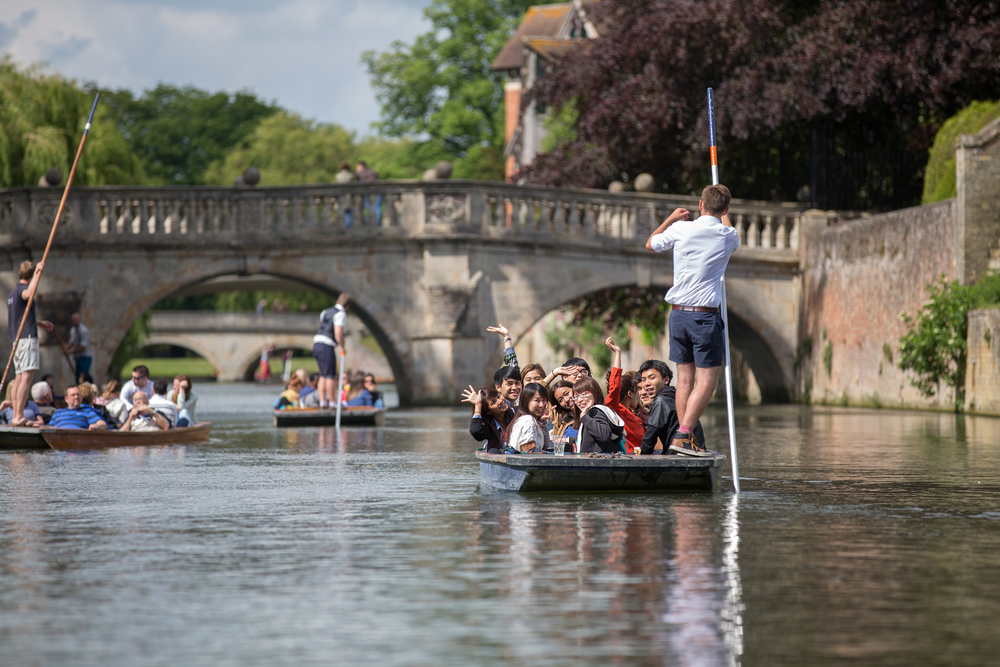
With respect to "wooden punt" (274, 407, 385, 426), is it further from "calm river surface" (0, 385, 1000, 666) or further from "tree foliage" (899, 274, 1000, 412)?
"tree foliage" (899, 274, 1000, 412)

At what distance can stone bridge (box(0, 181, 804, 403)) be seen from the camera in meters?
22.6

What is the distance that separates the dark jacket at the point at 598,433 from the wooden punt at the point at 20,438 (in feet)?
20.0

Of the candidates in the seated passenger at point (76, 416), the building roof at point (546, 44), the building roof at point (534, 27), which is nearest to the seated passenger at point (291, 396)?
the seated passenger at point (76, 416)

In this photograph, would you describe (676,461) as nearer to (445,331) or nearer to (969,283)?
(969,283)

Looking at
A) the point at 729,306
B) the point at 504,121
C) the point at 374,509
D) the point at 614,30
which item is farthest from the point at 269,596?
the point at 504,121

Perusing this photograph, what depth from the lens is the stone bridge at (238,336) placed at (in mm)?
57531

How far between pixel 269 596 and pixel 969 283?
54.6 feet

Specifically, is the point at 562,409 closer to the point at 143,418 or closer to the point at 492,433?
the point at 492,433

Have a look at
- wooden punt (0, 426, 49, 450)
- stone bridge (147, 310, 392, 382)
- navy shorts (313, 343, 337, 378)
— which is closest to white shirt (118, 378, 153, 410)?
wooden punt (0, 426, 49, 450)

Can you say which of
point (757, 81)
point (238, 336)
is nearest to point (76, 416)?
point (757, 81)

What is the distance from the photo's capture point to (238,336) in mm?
58938

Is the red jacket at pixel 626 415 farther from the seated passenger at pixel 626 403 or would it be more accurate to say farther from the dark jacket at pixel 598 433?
the dark jacket at pixel 598 433

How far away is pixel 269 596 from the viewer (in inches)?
211

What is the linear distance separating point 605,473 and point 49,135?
21.4 metres
